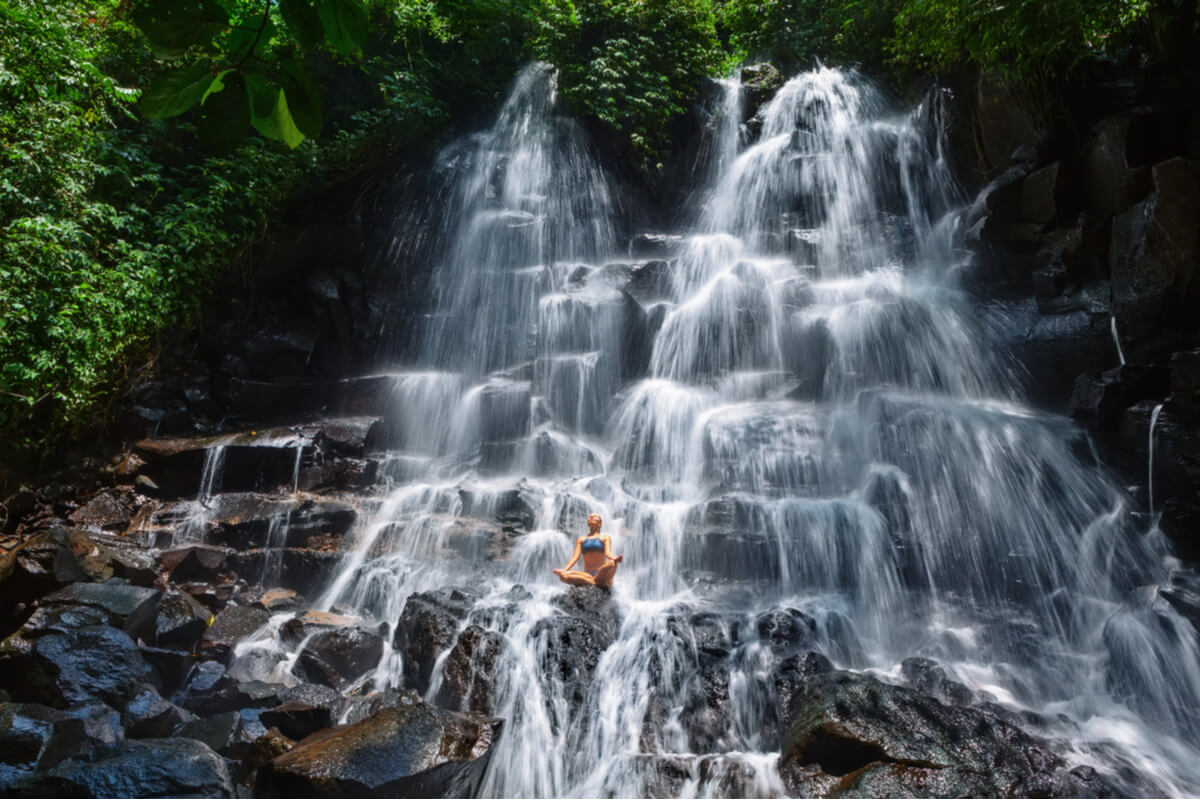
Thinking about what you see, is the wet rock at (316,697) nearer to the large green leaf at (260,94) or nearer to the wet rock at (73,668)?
the wet rock at (73,668)

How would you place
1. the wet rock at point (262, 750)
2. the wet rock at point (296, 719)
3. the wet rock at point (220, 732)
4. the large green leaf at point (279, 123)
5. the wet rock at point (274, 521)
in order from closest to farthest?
1. the large green leaf at point (279, 123)
2. the wet rock at point (262, 750)
3. the wet rock at point (220, 732)
4. the wet rock at point (296, 719)
5. the wet rock at point (274, 521)

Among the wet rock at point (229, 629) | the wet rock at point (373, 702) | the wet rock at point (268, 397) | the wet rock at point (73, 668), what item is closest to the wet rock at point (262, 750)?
the wet rock at point (373, 702)

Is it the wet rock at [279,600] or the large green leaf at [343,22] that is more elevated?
the large green leaf at [343,22]

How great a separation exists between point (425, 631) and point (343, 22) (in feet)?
18.6

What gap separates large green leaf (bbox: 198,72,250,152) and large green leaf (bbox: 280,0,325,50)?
183 mm

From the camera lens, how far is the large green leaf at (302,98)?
1467 mm

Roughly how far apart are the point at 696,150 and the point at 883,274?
6647 mm

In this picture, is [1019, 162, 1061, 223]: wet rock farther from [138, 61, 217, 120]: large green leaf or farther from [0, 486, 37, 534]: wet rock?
[0, 486, 37, 534]: wet rock

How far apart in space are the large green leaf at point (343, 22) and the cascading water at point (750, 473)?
4925 mm

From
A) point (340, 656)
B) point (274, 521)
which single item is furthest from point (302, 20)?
point (274, 521)

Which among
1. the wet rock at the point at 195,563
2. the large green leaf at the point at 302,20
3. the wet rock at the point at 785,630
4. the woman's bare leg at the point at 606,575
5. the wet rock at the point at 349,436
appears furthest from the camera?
the wet rock at the point at 349,436

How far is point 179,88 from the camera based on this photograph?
132cm

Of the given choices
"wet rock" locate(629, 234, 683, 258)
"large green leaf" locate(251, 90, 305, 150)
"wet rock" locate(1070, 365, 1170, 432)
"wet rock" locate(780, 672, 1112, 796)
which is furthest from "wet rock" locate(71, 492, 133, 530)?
"wet rock" locate(1070, 365, 1170, 432)

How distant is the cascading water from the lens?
17.7 feet
